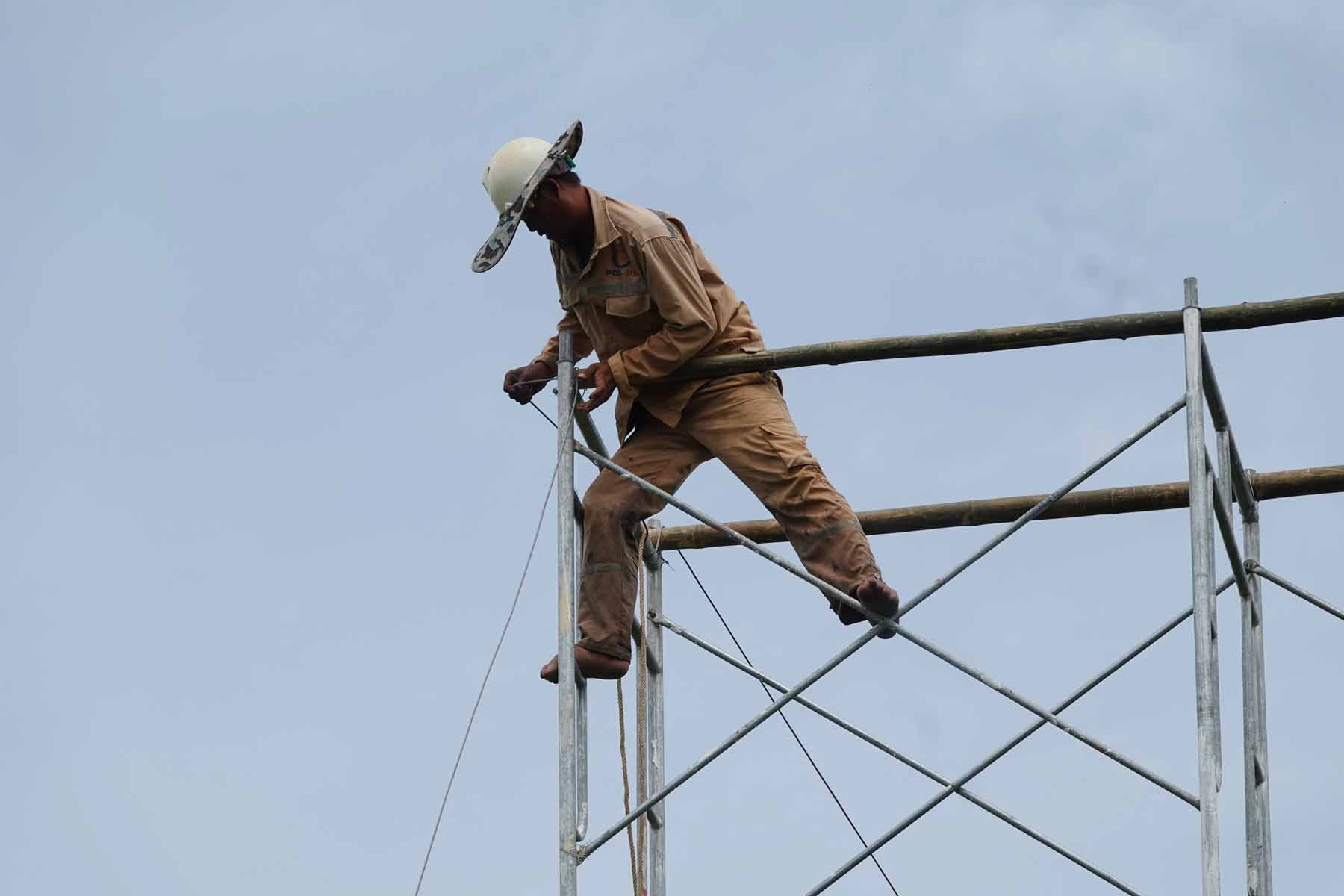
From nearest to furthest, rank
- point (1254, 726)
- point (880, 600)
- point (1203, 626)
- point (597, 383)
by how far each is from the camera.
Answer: point (1203, 626), point (880, 600), point (597, 383), point (1254, 726)

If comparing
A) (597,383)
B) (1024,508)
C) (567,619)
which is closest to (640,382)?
(597,383)

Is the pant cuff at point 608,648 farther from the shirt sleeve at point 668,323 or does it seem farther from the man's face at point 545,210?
the man's face at point 545,210

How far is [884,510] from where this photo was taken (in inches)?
460

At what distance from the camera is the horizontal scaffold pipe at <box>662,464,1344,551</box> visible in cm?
1135

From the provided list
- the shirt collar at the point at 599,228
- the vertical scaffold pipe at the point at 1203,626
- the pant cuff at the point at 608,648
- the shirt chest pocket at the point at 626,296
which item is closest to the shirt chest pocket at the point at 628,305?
the shirt chest pocket at the point at 626,296

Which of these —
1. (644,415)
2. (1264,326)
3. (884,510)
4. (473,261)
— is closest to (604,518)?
(644,415)

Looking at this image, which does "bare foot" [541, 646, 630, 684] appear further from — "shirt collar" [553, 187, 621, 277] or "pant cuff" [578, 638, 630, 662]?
"shirt collar" [553, 187, 621, 277]

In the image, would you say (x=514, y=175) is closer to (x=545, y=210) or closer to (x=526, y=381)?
(x=545, y=210)

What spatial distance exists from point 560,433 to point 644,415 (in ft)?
2.32

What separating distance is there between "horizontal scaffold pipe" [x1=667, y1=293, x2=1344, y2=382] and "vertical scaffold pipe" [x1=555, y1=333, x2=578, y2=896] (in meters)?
0.48

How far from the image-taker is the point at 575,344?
34.4 feet

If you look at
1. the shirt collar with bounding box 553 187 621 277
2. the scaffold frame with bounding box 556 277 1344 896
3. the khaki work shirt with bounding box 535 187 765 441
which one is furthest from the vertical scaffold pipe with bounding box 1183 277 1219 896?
the shirt collar with bounding box 553 187 621 277

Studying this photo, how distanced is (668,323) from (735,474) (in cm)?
71

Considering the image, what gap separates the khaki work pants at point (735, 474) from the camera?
A: 383 inches
